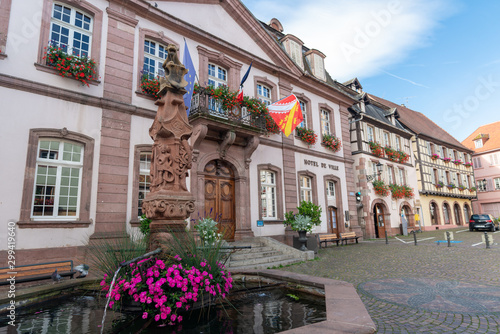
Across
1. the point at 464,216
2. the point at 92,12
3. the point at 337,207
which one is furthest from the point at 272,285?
the point at 464,216

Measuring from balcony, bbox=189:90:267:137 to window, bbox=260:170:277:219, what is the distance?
2.16 meters

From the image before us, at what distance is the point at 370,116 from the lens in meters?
21.2

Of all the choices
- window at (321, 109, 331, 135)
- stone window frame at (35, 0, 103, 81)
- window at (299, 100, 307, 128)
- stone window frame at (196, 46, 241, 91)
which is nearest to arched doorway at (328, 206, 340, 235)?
window at (321, 109, 331, 135)

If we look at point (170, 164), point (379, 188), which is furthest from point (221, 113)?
point (379, 188)

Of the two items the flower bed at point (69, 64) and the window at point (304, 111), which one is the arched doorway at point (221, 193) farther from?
the window at point (304, 111)

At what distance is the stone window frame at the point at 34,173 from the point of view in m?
7.07

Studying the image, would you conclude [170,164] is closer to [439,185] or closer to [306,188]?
[306,188]

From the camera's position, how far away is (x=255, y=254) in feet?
30.9

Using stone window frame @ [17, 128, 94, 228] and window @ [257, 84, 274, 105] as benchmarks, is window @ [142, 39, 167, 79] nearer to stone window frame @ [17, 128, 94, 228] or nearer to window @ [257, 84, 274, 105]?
stone window frame @ [17, 128, 94, 228]

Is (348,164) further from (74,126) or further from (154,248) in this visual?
(154,248)

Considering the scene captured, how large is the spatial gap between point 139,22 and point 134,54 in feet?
4.16

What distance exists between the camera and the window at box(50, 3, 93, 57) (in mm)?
8328

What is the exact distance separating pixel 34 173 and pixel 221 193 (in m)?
5.81

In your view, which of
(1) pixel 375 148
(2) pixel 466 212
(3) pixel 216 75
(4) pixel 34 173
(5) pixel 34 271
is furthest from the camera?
(2) pixel 466 212
